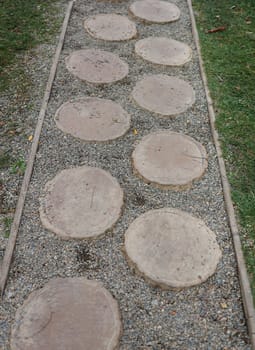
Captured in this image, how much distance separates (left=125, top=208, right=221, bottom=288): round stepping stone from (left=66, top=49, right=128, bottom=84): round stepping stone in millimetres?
1946

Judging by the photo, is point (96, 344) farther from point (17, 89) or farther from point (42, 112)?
point (17, 89)

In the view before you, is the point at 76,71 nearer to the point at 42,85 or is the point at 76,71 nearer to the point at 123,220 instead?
the point at 42,85

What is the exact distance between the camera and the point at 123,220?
294cm

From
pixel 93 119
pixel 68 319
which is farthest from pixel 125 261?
pixel 93 119

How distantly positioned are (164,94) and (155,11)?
2.14 metres

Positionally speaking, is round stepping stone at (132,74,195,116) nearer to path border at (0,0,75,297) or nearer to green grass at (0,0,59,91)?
path border at (0,0,75,297)

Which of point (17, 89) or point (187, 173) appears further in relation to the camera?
point (17, 89)

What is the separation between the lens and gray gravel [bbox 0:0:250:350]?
236 cm

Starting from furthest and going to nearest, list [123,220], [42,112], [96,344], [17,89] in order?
1. [17,89]
2. [42,112]
3. [123,220]
4. [96,344]

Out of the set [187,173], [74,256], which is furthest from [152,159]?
[74,256]

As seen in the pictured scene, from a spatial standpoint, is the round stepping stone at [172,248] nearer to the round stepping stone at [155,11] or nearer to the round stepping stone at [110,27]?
the round stepping stone at [110,27]

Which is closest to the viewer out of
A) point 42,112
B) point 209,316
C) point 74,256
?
point 209,316

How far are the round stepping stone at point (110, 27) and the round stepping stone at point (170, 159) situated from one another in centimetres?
200

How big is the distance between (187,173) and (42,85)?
1.90m
